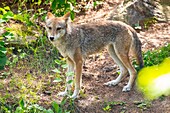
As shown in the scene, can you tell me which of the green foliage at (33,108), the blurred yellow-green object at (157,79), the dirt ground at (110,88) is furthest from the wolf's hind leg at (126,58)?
the blurred yellow-green object at (157,79)

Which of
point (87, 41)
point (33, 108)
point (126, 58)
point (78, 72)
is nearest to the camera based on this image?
point (33, 108)

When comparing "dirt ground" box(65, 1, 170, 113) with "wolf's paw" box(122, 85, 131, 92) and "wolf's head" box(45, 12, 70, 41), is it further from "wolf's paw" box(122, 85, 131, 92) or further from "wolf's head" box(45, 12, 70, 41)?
"wolf's head" box(45, 12, 70, 41)

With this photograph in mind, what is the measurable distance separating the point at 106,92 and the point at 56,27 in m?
1.55

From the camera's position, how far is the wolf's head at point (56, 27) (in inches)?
233

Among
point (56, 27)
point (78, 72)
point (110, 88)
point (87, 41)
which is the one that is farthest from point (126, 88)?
point (56, 27)

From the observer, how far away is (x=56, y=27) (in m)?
5.98

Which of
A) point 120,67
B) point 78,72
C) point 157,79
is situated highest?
point 157,79

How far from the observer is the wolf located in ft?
20.4

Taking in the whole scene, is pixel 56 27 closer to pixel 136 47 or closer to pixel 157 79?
pixel 136 47

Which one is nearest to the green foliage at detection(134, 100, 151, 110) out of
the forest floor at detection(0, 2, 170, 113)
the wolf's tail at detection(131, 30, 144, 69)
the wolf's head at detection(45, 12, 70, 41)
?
the forest floor at detection(0, 2, 170, 113)

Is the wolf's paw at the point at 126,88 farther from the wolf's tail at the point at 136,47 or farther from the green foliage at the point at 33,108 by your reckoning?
the green foliage at the point at 33,108

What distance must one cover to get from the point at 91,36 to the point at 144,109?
162 centimetres

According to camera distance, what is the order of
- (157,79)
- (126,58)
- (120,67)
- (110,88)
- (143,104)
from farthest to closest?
(120,67) → (110,88) → (126,58) → (143,104) → (157,79)

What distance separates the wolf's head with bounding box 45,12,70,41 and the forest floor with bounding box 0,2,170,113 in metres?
1.14
